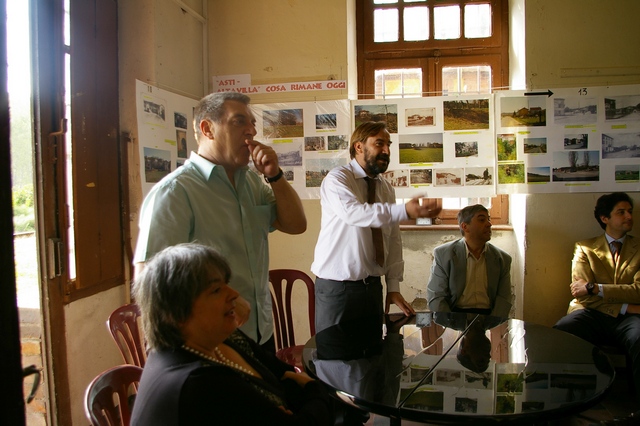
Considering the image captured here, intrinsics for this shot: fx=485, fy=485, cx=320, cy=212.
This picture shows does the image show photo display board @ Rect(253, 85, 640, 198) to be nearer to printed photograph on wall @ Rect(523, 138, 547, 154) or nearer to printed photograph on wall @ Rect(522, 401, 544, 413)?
printed photograph on wall @ Rect(523, 138, 547, 154)

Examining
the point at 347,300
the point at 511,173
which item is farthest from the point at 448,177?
the point at 347,300

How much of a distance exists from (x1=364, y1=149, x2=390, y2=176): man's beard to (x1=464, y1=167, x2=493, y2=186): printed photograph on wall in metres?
1.20

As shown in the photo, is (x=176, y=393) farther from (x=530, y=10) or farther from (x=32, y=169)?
(x=530, y=10)

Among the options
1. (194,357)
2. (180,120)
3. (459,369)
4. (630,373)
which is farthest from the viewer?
(180,120)

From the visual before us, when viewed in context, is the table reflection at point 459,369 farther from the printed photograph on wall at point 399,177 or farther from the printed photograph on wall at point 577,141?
the printed photograph on wall at point 577,141

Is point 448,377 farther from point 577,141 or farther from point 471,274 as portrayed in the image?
point 577,141

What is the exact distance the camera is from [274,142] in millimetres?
3770

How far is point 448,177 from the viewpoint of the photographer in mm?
3602

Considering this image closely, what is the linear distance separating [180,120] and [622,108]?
3.08 metres

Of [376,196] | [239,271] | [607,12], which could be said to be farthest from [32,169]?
[607,12]

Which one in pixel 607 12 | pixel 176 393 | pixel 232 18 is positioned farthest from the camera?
pixel 232 18

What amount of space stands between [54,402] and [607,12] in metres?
4.14

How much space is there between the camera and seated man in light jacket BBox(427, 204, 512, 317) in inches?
118

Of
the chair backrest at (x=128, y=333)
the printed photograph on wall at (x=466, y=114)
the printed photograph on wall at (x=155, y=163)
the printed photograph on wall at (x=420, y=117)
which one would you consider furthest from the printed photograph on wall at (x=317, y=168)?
the chair backrest at (x=128, y=333)
